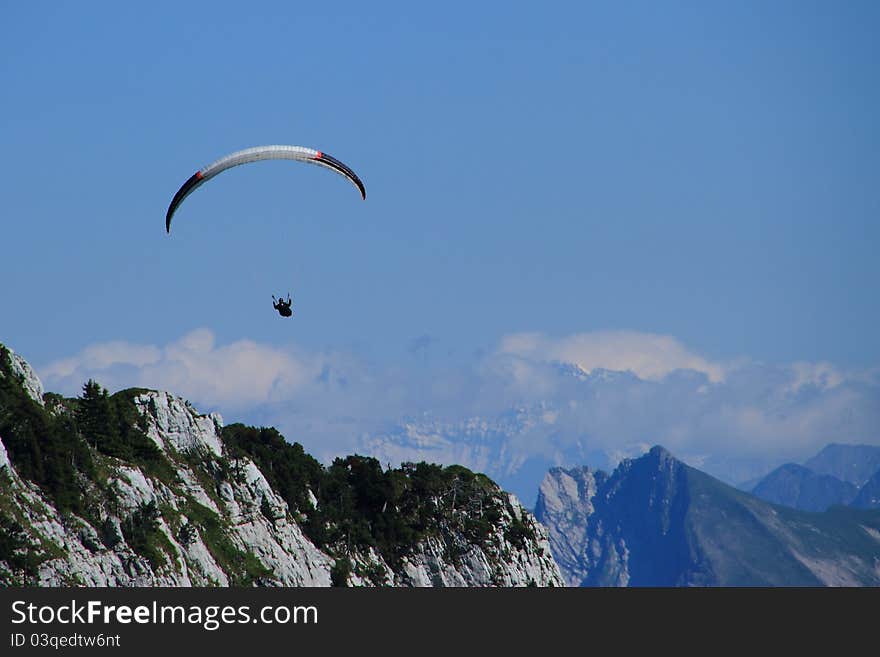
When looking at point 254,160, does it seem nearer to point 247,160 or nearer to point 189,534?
point 247,160

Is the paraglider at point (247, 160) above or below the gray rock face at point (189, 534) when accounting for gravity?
above

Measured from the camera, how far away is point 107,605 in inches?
3526

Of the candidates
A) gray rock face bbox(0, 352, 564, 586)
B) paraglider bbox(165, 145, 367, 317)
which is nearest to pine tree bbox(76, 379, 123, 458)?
gray rock face bbox(0, 352, 564, 586)

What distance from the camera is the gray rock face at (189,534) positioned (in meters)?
115

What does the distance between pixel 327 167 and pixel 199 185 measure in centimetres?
1044

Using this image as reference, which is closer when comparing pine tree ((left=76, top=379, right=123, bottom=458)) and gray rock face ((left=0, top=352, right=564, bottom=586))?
gray rock face ((left=0, top=352, right=564, bottom=586))

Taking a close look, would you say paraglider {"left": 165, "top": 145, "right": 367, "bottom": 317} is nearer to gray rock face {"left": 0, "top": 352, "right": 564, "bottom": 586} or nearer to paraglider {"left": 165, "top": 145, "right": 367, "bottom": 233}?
paraglider {"left": 165, "top": 145, "right": 367, "bottom": 233}

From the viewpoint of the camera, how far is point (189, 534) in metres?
132

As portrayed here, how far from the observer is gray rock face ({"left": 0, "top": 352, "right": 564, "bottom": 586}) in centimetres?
11481

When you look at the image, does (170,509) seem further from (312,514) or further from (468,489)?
(468,489)

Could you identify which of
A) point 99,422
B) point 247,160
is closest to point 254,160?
point 247,160

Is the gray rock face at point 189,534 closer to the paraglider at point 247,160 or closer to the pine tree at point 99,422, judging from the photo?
the pine tree at point 99,422

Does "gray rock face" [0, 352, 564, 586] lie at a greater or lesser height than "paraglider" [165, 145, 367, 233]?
lesser

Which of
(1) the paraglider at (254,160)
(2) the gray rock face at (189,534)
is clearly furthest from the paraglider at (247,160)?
(2) the gray rock face at (189,534)
